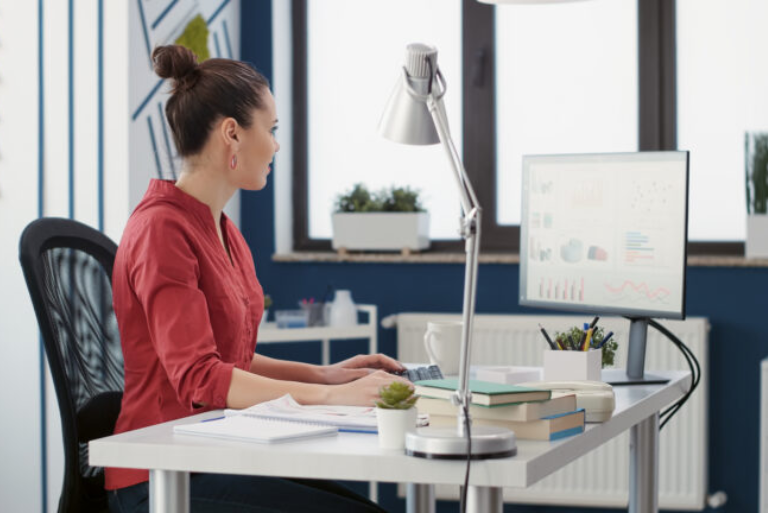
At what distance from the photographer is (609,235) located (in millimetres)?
2068

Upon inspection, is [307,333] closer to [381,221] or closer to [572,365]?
[381,221]

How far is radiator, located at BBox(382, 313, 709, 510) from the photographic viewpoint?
3.29m

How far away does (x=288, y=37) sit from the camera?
3.91 m

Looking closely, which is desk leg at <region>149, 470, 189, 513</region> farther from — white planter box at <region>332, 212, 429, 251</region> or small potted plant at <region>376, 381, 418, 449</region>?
white planter box at <region>332, 212, 429, 251</region>

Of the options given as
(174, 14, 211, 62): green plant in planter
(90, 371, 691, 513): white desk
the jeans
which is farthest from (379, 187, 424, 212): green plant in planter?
(90, 371, 691, 513): white desk

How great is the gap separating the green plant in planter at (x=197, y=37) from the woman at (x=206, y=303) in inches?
58.4

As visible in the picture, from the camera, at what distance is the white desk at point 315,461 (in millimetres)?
1193

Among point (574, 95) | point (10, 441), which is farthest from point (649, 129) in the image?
point (10, 441)

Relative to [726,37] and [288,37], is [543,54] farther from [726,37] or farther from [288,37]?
[288,37]

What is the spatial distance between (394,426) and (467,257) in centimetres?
22

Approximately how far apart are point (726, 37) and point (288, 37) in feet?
5.13

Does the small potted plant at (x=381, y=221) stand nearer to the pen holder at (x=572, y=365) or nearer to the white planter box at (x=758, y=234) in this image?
the white planter box at (x=758, y=234)

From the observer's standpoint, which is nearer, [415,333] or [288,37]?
[415,333]

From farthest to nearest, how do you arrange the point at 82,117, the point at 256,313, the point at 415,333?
the point at 415,333 < the point at 82,117 < the point at 256,313
